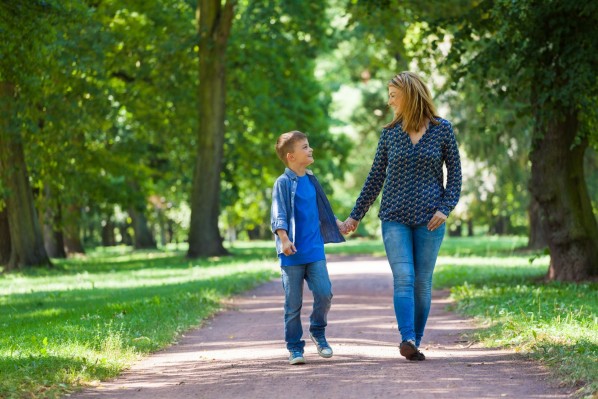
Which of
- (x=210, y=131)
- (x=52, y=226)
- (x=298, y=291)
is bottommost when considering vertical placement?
(x=298, y=291)

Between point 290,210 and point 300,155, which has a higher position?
point 300,155

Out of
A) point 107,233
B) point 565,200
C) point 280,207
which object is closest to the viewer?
point 280,207

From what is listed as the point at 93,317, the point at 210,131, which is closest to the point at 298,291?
the point at 93,317

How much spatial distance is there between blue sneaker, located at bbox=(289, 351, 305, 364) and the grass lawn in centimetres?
143

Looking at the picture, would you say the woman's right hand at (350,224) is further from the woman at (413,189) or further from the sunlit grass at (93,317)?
the sunlit grass at (93,317)

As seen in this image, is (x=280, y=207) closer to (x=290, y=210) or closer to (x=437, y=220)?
(x=290, y=210)

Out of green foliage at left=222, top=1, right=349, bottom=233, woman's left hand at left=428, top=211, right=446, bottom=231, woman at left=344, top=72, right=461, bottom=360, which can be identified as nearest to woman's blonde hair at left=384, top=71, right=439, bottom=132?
woman at left=344, top=72, right=461, bottom=360

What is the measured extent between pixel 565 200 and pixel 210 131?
15.9 metres

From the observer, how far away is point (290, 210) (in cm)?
816

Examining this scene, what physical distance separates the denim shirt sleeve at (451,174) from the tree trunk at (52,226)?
24071 millimetres

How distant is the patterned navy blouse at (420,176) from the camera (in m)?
8.11

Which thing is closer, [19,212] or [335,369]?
[335,369]

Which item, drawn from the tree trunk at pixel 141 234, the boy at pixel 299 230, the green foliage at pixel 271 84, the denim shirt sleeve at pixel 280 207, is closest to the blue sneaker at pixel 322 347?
the boy at pixel 299 230

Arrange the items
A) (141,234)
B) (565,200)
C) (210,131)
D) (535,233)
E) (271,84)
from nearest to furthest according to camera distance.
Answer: (565,200) < (210,131) < (535,233) < (271,84) < (141,234)
